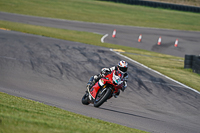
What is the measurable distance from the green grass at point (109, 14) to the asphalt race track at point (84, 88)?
21.1 m

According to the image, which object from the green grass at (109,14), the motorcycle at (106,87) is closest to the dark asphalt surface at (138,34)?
the green grass at (109,14)

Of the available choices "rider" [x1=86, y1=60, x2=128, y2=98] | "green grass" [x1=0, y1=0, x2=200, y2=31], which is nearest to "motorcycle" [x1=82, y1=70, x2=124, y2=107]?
"rider" [x1=86, y1=60, x2=128, y2=98]

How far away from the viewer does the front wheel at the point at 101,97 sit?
30.2 feet

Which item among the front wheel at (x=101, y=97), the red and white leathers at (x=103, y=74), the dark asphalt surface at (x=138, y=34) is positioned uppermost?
the red and white leathers at (x=103, y=74)

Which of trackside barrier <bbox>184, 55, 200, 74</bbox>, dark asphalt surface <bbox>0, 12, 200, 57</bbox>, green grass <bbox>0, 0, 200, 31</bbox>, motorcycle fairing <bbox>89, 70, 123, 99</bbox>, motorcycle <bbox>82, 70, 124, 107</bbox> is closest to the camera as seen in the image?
motorcycle <bbox>82, 70, 124, 107</bbox>

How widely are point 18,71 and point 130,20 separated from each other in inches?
1159

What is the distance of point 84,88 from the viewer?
12.4 meters

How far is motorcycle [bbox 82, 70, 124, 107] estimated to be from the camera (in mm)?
9352

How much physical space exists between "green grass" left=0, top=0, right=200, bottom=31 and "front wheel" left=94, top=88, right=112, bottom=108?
28.8 metres

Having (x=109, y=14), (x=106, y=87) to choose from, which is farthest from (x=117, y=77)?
(x=109, y=14)

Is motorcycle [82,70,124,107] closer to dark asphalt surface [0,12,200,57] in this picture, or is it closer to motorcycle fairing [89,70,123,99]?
motorcycle fairing [89,70,123,99]

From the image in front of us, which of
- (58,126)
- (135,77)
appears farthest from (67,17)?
(58,126)

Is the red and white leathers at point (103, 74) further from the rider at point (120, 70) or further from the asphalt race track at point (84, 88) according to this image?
the asphalt race track at point (84, 88)

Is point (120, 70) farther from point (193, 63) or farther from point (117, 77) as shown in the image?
point (193, 63)
